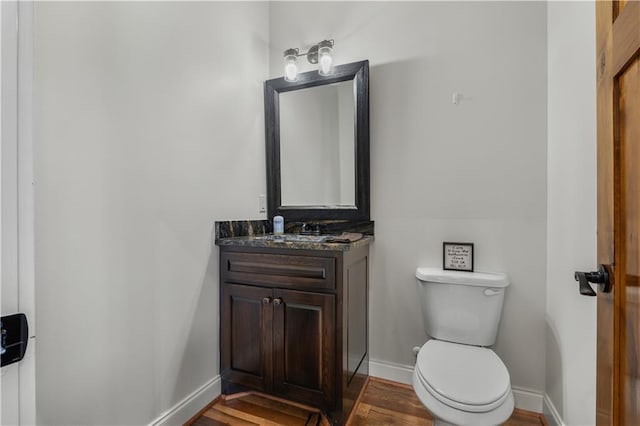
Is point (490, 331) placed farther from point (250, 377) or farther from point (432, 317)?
point (250, 377)

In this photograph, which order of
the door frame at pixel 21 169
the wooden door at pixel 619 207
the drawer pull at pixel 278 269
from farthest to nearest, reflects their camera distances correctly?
the drawer pull at pixel 278 269 → the wooden door at pixel 619 207 → the door frame at pixel 21 169

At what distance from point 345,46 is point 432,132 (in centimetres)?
84

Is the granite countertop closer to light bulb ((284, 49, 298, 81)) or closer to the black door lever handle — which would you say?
the black door lever handle

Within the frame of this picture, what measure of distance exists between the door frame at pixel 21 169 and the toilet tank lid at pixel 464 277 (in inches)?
60.8

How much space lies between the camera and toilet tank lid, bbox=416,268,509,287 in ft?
4.89

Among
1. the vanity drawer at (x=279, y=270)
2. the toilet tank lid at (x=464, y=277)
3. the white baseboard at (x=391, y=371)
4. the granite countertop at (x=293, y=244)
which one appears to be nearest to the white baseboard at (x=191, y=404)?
the vanity drawer at (x=279, y=270)

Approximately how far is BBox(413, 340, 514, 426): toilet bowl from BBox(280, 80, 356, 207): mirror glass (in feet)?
3.31

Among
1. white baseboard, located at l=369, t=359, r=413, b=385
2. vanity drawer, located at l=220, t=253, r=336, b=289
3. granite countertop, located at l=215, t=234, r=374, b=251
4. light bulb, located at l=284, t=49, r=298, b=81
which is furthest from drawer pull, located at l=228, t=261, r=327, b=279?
light bulb, located at l=284, t=49, r=298, b=81

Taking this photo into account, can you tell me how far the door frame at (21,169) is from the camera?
458 millimetres

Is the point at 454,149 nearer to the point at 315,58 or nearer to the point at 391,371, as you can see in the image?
the point at 315,58

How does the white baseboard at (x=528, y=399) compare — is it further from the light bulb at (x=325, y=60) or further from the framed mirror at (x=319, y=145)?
the light bulb at (x=325, y=60)

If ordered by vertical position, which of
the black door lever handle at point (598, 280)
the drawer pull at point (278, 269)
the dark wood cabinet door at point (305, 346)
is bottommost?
the dark wood cabinet door at point (305, 346)

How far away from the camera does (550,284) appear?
1.50 meters

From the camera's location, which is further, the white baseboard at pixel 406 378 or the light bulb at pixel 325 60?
the light bulb at pixel 325 60
